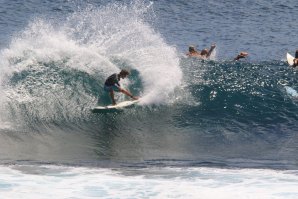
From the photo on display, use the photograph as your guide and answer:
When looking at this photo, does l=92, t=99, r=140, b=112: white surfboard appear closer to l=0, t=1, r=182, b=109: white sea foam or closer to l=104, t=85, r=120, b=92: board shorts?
l=104, t=85, r=120, b=92: board shorts

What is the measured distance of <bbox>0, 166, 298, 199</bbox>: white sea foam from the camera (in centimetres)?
1515

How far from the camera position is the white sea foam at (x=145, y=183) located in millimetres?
15148

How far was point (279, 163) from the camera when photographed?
18.0 metres

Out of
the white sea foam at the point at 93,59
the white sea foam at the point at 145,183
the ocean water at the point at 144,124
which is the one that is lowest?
the white sea foam at the point at 145,183

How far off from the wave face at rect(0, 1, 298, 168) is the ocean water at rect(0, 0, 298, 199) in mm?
36

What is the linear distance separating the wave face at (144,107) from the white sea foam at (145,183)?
1082mm

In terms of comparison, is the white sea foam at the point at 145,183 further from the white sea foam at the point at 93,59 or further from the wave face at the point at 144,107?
the white sea foam at the point at 93,59

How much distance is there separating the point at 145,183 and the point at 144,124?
19.0ft

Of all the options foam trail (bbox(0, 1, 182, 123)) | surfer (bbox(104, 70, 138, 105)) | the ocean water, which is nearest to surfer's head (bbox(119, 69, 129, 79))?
surfer (bbox(104, 70, 138, 105))

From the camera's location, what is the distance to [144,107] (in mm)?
22578

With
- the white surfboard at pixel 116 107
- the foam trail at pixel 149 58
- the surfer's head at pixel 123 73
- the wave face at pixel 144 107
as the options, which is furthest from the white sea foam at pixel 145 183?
the foam trail at pixel 149 58

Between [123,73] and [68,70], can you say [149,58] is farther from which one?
[123,73]

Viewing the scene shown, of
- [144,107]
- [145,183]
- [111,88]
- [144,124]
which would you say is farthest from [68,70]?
[145,183]

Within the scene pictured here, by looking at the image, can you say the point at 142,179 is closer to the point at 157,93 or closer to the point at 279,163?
the point at 279,163
